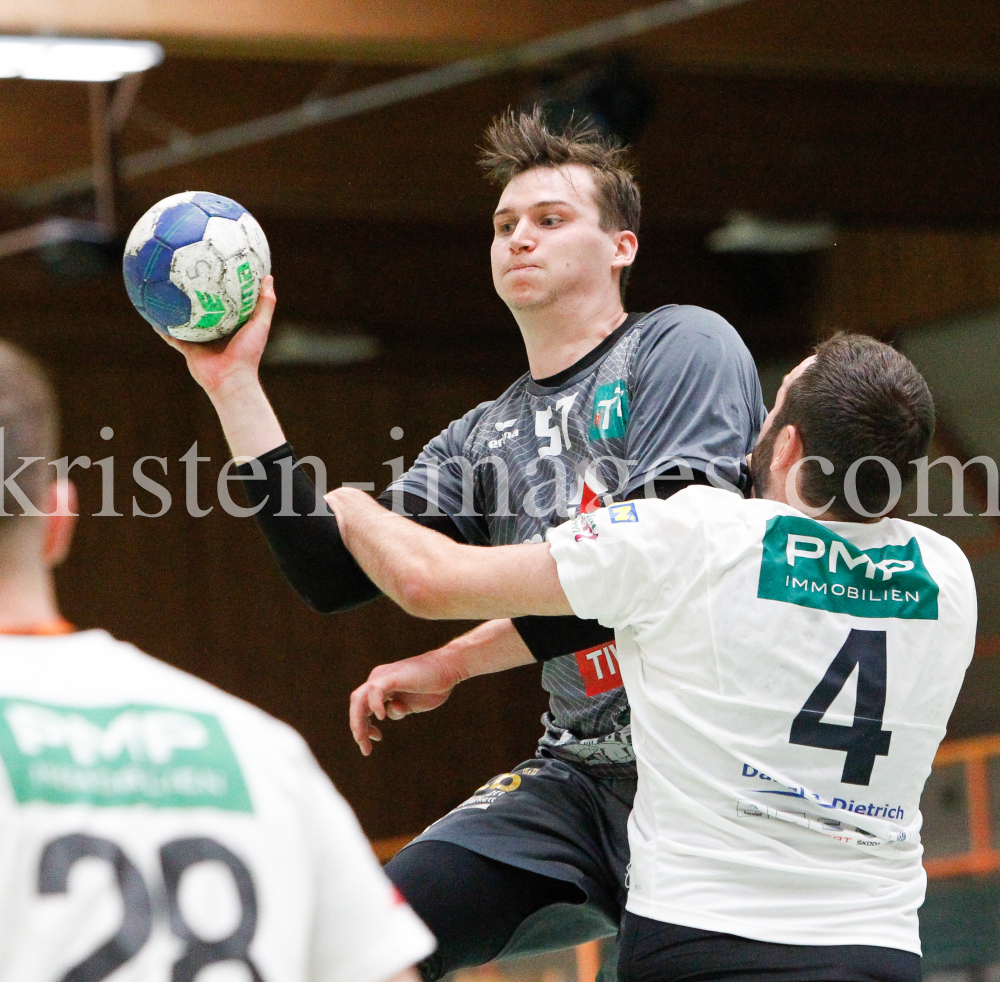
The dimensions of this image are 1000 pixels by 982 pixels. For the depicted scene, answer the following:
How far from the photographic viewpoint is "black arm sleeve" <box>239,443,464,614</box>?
315 centimetres

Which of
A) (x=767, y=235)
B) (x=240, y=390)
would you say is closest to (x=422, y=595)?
(x=240, y=390)

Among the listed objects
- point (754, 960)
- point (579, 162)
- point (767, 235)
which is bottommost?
point (754, 960)

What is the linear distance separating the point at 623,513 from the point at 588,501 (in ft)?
2.44

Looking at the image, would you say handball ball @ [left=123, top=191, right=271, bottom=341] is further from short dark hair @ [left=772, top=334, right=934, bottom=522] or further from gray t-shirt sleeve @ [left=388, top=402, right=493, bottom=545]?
short dark hair @ [left=772, top=334, right=934, bottom=522]

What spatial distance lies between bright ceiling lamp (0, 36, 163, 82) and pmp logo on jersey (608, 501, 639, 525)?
20.7 ft

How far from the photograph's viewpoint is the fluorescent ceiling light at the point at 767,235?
11.3 m

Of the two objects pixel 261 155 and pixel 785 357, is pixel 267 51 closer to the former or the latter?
pixel 261 155

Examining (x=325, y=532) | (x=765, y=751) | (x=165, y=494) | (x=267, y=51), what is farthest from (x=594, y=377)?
(x=165, y=494)

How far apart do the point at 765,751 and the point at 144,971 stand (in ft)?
4.38

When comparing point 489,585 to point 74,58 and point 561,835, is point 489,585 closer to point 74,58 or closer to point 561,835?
point 561,835

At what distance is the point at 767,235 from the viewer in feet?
37.9

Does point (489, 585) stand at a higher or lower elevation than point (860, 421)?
lower

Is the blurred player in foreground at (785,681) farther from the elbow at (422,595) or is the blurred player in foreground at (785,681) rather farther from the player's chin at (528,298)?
the player's chin at (528,298)

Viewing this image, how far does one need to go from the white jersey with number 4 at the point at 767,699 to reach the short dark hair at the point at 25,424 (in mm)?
1120
